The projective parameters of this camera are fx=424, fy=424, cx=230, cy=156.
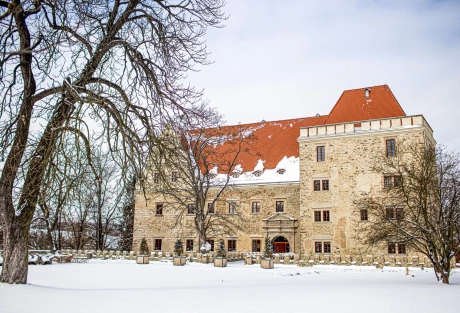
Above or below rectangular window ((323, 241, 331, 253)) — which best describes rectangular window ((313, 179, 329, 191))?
above

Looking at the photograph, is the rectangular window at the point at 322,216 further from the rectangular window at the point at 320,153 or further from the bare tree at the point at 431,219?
the bare tree at the point at 431,219

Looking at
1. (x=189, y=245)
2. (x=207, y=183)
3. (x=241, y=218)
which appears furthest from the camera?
(x=189, y=245)

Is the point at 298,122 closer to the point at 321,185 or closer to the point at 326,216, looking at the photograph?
the point at 321,185

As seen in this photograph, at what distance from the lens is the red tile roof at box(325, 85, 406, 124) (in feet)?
92.8

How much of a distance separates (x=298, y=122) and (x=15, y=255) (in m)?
27.0

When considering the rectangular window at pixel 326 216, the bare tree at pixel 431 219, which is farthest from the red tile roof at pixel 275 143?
the bare tree at pixel 431 219

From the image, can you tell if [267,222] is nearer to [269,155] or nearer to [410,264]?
[269,155]

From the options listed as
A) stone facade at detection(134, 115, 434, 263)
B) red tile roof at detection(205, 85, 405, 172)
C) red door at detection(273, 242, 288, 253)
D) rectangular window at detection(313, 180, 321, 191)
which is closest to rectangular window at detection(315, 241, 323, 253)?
stone facade at detection(134, 115, 434, 263)

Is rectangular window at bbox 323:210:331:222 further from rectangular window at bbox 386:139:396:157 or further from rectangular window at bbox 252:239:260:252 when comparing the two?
rectangular window at bbox 386:139:396:157

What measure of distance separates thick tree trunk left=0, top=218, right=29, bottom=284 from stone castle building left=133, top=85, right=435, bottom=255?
15306 mm

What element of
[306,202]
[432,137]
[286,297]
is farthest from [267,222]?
[286,297]

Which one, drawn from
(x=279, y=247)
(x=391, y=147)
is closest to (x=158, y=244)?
(x=279, y=247)

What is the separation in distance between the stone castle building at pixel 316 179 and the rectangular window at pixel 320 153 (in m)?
0.07

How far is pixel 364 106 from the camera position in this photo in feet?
96.2
